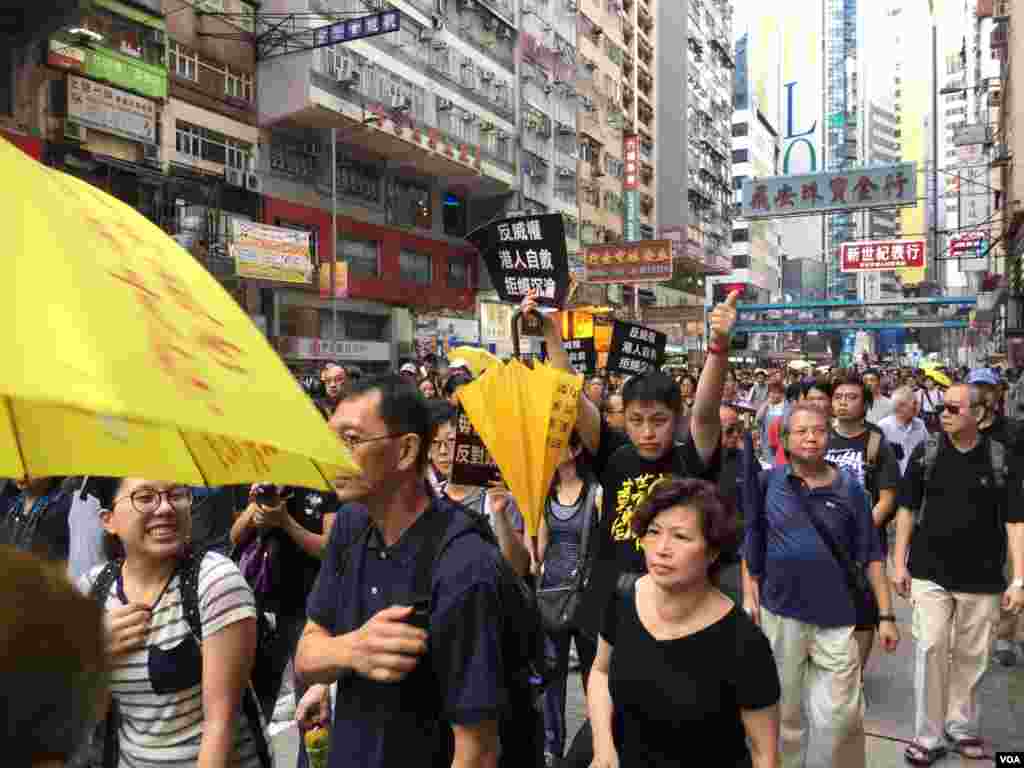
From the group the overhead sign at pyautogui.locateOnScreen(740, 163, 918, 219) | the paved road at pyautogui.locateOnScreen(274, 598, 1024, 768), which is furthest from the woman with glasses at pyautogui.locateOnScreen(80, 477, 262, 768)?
the overhead sign at pyautogui.locateOnScreen(740, 163, 918, 219)

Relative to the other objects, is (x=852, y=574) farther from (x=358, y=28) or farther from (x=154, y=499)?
(x=358, y=28)

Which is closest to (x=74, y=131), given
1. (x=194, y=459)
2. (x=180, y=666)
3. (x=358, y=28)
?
(x=358, y=28)

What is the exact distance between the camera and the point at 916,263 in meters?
35.7

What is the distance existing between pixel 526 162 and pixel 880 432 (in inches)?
1297

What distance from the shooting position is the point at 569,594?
4387 millimetres

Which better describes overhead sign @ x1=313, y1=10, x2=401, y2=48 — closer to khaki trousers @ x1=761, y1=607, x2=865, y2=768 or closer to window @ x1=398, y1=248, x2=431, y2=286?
window @ x1=398, y1=248, x2=431, y2=286

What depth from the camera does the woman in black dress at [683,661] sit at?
8.16ft

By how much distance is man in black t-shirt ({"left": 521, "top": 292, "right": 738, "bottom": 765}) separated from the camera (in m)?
3.79

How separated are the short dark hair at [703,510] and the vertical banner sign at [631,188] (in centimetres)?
4829

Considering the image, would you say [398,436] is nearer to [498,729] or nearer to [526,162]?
[498,729]

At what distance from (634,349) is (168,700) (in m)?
5.76

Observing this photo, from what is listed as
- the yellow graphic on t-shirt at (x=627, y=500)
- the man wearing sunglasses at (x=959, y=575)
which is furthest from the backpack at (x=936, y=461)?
the yellow graphic on t-shirt at (x=627, y=500)

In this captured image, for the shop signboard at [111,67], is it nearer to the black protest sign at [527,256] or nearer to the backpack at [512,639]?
the black protest sign at [527,256]

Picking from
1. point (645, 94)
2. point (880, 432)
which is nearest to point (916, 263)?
point (645, 94)
